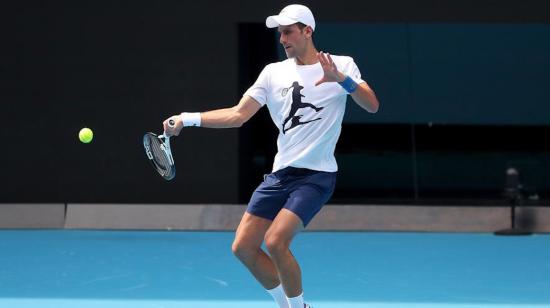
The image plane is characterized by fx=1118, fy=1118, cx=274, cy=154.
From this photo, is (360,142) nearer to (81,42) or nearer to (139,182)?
(139,182)

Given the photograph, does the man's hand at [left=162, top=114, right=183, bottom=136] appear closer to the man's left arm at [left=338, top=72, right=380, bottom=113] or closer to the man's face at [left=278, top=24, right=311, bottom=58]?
the man's face at [left=278, top=24, right=311, bottom=58]

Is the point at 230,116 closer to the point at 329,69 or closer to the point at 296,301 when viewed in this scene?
the point at 329,69

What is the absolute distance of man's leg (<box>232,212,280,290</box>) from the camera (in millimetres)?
6367

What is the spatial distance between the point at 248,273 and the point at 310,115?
291 centimetres

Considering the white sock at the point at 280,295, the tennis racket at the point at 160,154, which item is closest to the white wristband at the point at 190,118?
the tennis racket at the point at 160,154

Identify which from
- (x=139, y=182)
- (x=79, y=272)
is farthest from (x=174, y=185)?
(x=79, y=272)

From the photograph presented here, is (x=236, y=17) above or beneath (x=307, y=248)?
above

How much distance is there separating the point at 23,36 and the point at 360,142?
4159mm

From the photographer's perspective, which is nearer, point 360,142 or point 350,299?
point 350,299

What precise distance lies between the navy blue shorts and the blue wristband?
0.56m

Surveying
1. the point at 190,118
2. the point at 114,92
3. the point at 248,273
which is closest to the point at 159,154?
the point at 190,118

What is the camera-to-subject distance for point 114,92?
13070mm

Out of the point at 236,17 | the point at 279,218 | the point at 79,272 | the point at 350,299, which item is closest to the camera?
the point at 279,218

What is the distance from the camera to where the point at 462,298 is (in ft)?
25.6
